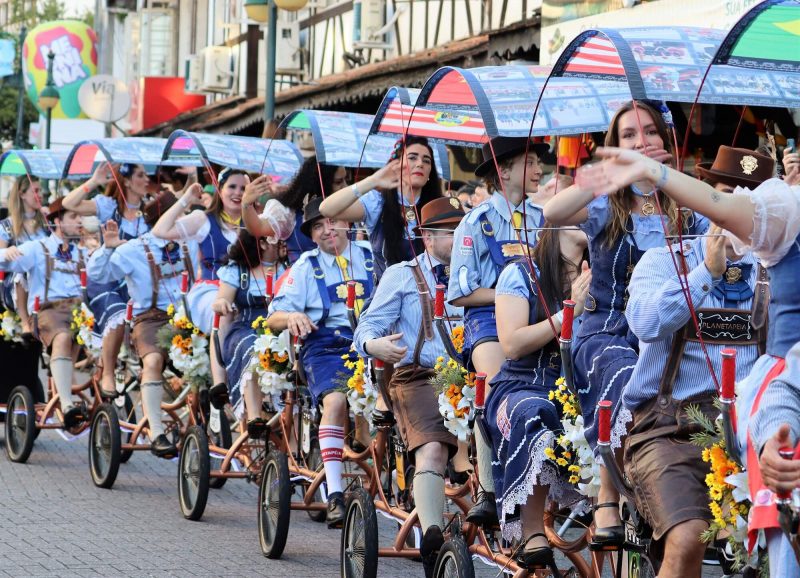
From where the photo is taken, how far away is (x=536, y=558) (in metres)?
6.34

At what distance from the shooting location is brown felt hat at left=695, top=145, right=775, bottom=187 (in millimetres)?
5984

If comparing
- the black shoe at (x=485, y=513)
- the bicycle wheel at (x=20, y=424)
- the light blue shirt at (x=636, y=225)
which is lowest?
the bicycle wheel at (x=20, y=424)

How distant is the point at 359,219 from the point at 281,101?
14483mm

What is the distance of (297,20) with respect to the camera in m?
26.2

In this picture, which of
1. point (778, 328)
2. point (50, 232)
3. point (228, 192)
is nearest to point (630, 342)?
point (778, 328)

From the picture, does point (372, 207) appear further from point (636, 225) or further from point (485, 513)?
point (636, 225)

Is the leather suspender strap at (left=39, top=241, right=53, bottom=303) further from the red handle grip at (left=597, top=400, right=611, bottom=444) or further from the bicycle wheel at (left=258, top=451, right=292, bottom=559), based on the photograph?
the red handle grip at (left=597, top=400, right=611, bottom=444)

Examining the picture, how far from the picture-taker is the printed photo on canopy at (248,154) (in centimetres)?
1073

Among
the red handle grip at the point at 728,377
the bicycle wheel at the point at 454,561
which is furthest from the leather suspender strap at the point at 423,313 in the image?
the red handle grip at the point at 728,377

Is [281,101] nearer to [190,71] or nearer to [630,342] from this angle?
[190,71]

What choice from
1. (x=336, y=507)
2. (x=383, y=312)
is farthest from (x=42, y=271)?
(x=383, y=312)

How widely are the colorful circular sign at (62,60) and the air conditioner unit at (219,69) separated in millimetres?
8469

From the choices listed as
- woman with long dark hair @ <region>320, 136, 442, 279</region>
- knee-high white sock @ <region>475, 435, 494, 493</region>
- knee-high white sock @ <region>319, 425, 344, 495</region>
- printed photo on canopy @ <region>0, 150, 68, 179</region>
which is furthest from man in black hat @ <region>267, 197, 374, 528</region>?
printed photo on canopy @ <region>0, 150, 68, 179</region>

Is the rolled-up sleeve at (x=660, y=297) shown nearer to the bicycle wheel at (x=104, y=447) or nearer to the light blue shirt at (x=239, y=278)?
the light blue shirt at (x=239, y=278)
